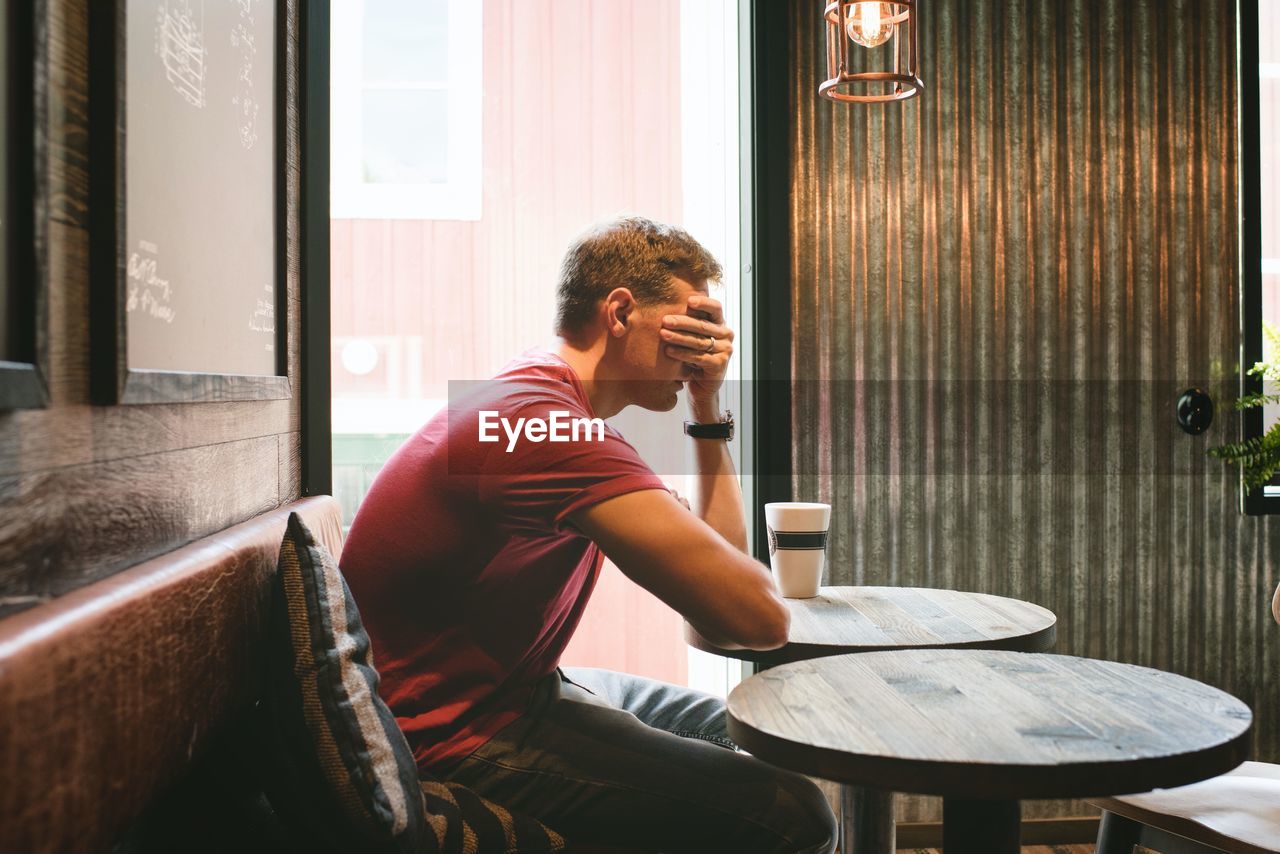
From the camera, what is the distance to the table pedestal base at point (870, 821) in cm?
164

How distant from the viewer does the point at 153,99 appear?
48.1 inches

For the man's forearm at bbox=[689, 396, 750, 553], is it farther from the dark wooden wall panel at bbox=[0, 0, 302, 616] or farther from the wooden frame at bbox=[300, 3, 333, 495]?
the dark wooden wall panel at bbox=[0, 0, 302, 616]

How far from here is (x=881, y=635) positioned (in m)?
1.65

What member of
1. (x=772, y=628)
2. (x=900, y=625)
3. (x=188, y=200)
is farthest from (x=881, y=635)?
(x=188, y=200)

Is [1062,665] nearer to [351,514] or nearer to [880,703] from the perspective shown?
[880,703]

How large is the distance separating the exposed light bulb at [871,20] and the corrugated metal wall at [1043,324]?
36.4 inches

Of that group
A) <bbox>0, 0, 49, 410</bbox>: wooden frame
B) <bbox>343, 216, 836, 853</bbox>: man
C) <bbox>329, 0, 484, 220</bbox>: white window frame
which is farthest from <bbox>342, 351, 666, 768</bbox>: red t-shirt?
<bbox>329, 0, 484, 220</bbox>: white window frame

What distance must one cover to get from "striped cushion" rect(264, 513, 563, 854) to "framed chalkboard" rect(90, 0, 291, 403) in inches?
11.7

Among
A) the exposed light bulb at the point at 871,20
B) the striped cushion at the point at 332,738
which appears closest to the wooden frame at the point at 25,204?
the striped cushion at the point at 332,738

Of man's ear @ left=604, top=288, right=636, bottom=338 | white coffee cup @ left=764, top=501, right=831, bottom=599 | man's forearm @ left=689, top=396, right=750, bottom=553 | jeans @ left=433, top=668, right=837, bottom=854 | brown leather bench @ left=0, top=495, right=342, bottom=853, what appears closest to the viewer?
brown leather bench @ left=0, top=495, right=342, bottom=853

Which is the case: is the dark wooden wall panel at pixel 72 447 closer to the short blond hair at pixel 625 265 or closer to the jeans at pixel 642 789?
the jeans at pixel 642 789

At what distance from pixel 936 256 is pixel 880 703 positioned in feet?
6.39

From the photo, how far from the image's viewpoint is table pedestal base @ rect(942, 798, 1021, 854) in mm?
1237

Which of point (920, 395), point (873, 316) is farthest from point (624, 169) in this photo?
point (920, 395)
